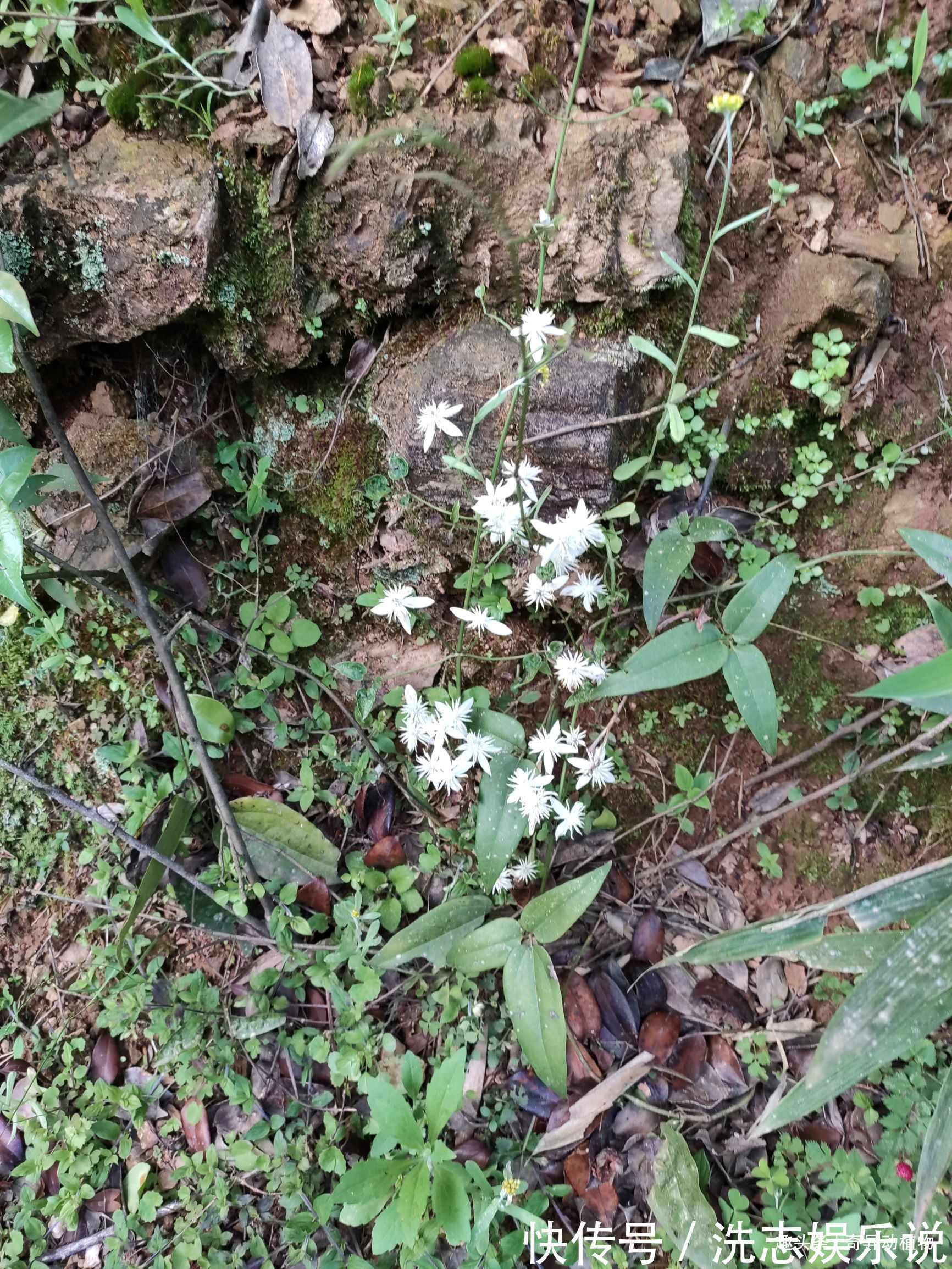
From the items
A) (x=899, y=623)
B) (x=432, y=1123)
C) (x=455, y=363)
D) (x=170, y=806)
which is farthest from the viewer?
(x=170, y=806)

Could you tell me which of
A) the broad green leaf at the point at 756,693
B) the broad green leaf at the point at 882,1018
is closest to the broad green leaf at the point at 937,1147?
the broad green leaf at the point at 882,1018

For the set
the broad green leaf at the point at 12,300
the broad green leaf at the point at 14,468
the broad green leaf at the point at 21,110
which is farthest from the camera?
the broad green leaf at the point at 14,468

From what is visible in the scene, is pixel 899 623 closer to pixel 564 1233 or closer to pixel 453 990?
pixel 453 990

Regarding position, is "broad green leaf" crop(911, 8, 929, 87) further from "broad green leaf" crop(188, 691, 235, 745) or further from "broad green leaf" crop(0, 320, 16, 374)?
"broad green leaf" crop(188, 691, 235, 745)

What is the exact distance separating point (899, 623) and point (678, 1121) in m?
1.26

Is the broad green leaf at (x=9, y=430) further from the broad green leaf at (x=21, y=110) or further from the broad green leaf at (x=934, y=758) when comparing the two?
the broad green leaf at (x=934, y=758)

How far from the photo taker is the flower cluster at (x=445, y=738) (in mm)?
1521

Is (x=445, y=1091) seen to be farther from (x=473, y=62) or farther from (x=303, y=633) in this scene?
(x=473, y=62)

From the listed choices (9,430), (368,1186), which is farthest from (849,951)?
(9,430)

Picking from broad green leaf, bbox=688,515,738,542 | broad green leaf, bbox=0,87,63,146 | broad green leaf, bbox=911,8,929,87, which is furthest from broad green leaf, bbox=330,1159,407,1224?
broad green leaf, bbox=911,8,929,87

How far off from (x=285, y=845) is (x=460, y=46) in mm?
1836

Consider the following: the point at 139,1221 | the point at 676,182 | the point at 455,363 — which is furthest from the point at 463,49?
the point at 139,1221

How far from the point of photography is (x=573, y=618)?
182 centimetres

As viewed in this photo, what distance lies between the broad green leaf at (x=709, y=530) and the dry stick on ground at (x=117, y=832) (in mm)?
1309
